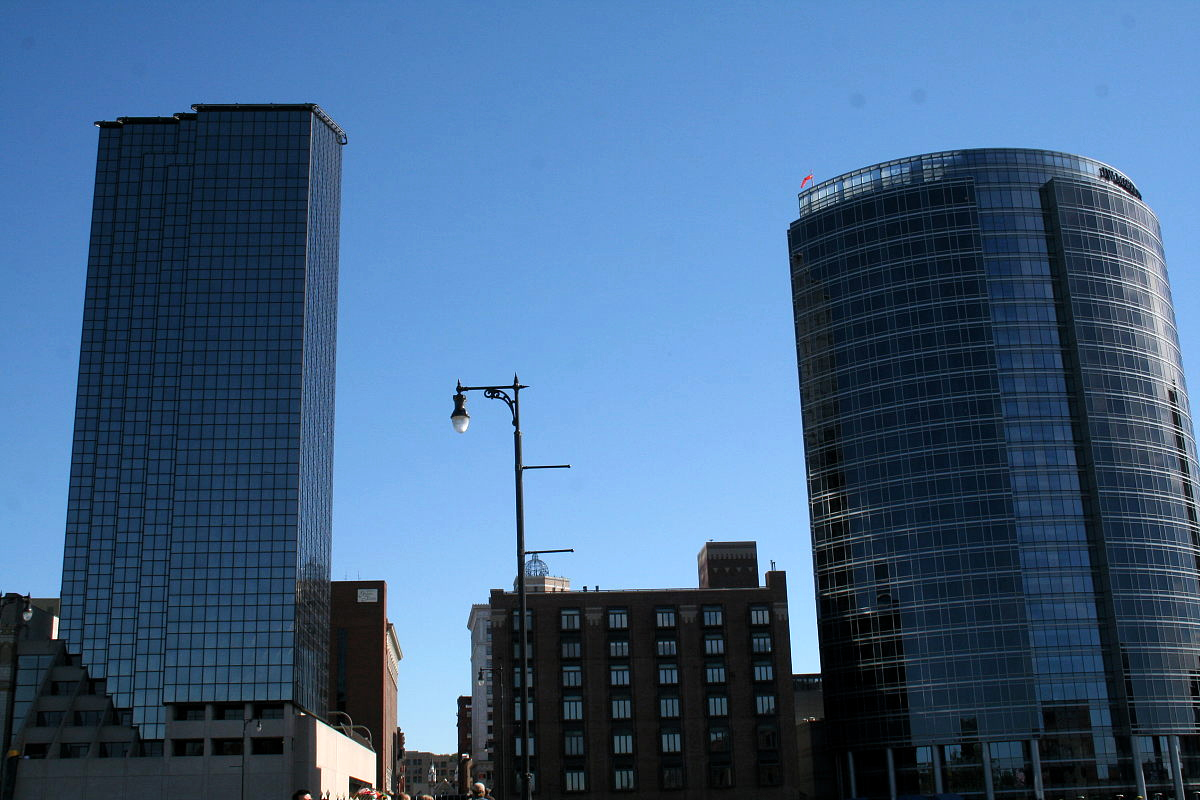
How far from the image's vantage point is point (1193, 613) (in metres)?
136

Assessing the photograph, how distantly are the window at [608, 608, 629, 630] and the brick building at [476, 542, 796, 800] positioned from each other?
0.36ft

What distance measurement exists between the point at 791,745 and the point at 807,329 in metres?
48.1

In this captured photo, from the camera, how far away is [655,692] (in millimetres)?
140000

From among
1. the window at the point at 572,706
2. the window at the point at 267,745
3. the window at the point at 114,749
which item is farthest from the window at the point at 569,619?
the window at the point at 114,749

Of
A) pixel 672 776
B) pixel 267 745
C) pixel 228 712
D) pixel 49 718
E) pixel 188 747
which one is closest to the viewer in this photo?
pixel 267 745

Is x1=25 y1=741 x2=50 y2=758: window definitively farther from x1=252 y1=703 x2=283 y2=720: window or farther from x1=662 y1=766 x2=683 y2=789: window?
x1=662 y1=766 x2=683 y2=789: window

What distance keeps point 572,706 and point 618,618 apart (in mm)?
10939

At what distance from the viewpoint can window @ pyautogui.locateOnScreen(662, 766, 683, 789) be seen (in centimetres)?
13712

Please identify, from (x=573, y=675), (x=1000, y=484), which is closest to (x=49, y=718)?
(x=573, y=675)

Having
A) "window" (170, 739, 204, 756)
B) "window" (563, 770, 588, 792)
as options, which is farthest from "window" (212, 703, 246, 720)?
"window" (563, 770, 588, 792)

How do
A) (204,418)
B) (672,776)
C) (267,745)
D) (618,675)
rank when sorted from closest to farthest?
1. (267,745)
2. (672,776)
3. (618,675)
4. (204,418)

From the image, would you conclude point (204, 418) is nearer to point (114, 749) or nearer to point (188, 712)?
point (188, 712)

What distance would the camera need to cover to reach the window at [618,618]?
143 meters

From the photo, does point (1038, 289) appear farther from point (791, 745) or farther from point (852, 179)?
point (791, 745)
